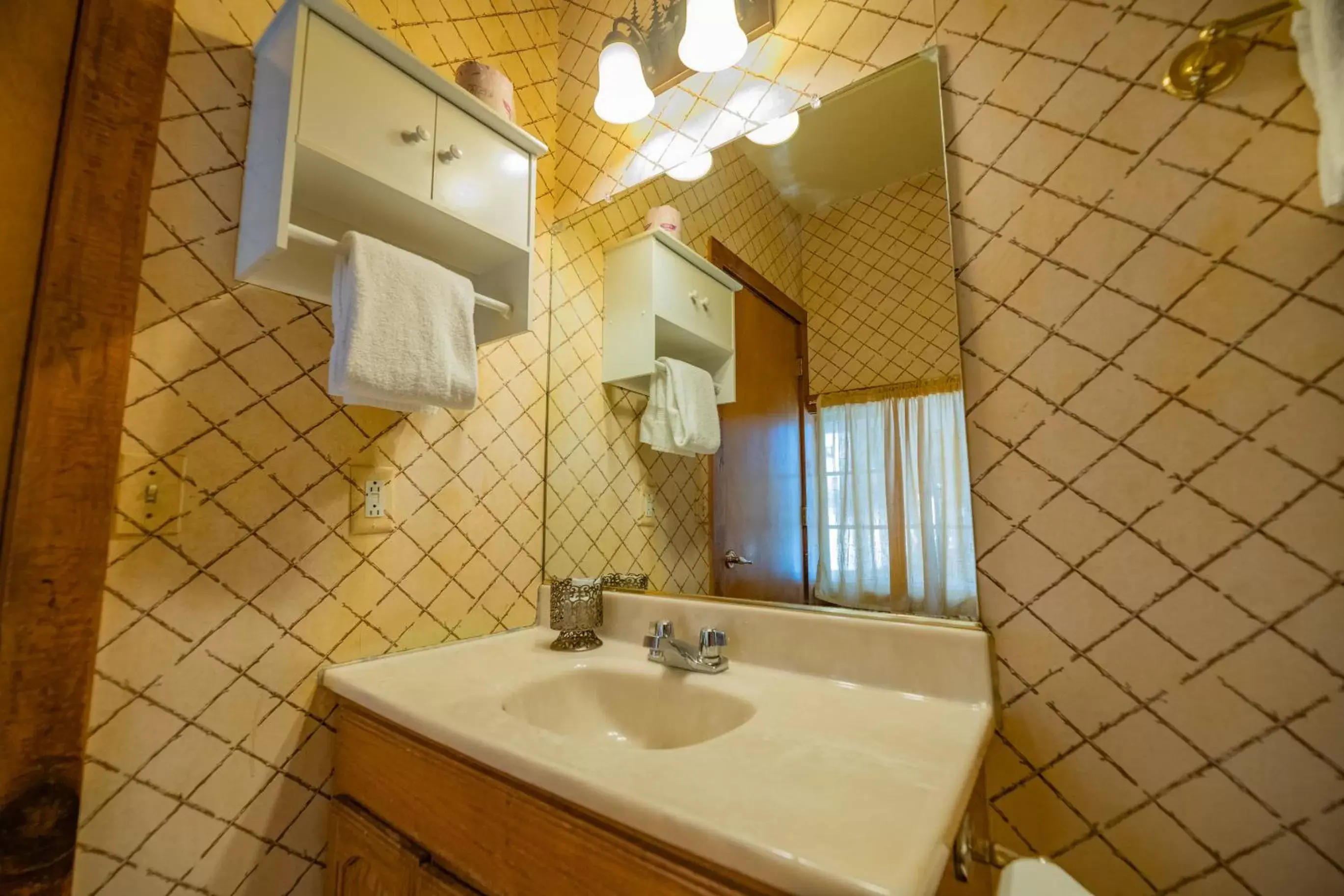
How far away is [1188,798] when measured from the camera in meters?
0.66

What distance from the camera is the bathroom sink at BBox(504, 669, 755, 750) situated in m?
0.90

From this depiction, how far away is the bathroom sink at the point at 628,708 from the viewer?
0.90m

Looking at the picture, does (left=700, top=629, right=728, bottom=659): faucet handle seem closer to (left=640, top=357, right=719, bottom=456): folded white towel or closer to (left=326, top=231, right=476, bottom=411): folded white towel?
(left=640, top=357, right=719, bottom=456): folded white towel

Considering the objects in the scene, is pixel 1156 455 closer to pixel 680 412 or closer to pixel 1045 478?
pixel 1045 478

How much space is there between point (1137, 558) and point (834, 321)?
2.03ft

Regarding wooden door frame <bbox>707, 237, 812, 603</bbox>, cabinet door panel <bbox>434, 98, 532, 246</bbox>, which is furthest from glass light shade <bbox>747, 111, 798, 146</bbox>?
cabinet door panel <bbox>434, 98, 532, 246</bbox>

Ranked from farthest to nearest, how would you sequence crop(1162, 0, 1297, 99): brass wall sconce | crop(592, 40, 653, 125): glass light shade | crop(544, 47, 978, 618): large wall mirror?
crop(592, 40, 653, 125): glass light shade → crop(544, 47, 978, 618): large wall mirror → crop(1162, 0, 1297, 99): brass wall sconce

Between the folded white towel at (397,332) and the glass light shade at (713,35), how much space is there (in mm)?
725

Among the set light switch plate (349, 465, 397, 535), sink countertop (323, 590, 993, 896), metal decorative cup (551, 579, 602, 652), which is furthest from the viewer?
metal decorative cup (551, 579, 602, 652)

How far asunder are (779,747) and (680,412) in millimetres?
803

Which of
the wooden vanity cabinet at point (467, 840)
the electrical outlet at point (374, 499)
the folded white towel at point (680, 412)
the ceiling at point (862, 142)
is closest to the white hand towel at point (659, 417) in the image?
the folded white towel at point (680, 412)

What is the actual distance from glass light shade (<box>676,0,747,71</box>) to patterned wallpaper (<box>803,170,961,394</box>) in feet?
1.26

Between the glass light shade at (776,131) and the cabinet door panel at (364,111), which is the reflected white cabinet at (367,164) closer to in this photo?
the cabinet door panel at (364,111)

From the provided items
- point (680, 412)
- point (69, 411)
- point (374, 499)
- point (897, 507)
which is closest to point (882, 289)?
point (897, 507)
